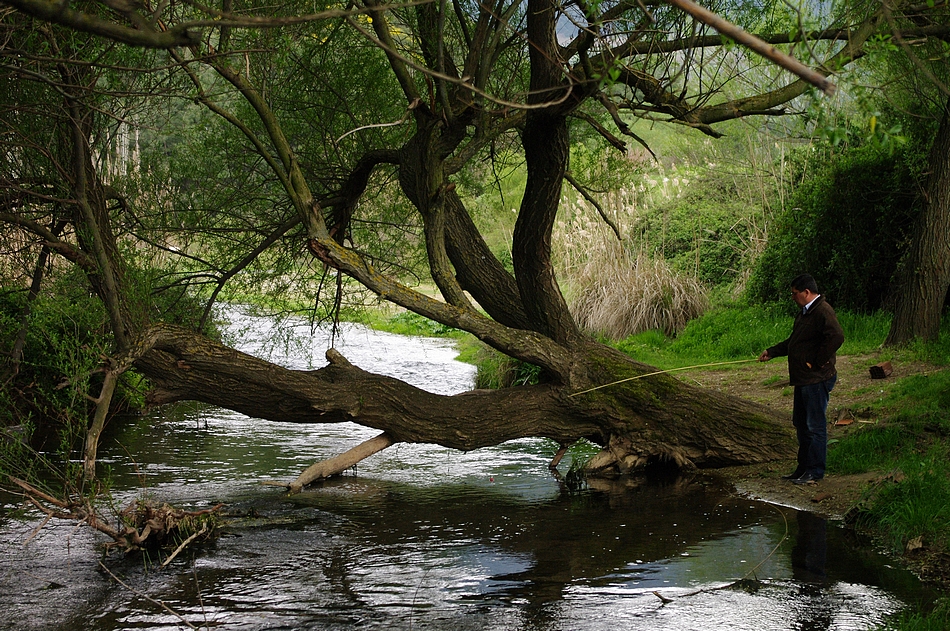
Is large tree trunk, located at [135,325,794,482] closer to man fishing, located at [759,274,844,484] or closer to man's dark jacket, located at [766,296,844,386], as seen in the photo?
man fishing, located at [759,274,844,484]

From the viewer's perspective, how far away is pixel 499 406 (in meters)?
8.30

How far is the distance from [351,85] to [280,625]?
5.91 metres

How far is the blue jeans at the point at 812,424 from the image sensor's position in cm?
775

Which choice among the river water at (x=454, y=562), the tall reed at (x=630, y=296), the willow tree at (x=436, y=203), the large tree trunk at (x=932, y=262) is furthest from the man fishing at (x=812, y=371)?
the tall reed at (x=630, y=296)

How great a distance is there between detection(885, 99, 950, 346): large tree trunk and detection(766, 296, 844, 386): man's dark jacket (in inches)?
173

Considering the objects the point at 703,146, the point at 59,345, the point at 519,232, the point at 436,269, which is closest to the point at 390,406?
the point at 436,269

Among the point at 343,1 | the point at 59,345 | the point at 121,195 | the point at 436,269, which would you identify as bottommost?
the point at 59,345

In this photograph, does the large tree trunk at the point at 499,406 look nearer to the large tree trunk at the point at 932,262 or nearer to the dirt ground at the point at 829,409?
the dirt ground at the point at 829,409

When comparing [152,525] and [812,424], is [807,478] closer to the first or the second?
[812,424]

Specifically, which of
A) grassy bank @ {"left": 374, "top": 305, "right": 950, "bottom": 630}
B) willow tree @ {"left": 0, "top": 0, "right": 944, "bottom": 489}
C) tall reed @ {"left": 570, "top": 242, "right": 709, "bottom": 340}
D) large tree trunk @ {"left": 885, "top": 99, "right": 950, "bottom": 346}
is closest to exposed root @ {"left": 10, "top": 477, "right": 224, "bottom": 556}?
willow tree @ {"left": 0, "top": 0, "right": 944, "bottom": 489}

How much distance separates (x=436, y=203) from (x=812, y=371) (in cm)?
367

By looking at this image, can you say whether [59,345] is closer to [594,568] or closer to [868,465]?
[594,568]

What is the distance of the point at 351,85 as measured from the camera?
9.29 meters

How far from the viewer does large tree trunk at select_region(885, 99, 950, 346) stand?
Result: 11453 mm
